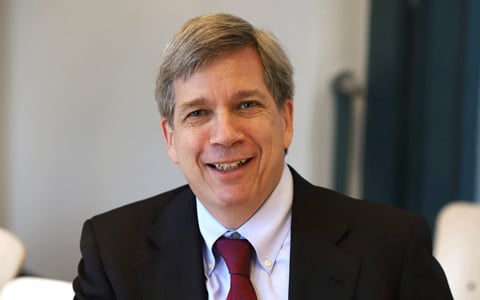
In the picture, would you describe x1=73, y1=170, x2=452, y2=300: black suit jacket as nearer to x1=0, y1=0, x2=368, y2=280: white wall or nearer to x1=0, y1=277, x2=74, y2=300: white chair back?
x1=0, y1=277, x2=74, y2=300: white chair back

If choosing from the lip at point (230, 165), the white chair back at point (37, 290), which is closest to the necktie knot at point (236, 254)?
the lip at point (230, 165)

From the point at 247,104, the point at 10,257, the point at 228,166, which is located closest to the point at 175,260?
the point at 228,166

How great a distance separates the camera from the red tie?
144 cm

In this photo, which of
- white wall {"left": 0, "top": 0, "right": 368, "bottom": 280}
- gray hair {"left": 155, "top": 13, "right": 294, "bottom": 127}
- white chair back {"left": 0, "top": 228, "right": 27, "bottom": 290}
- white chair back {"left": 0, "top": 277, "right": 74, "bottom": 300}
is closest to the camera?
gray hair {"left": 155, "top": 13, "right": 294, "bottom": 127}

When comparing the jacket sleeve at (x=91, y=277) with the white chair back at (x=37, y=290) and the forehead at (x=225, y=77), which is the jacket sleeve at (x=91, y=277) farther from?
the forehead at (x=225, y=77)

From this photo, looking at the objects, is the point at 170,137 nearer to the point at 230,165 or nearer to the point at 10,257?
the point at 230,165

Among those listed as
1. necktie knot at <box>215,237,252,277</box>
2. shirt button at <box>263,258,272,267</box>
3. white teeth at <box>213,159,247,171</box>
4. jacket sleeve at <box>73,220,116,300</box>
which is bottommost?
jacket sleeve at <box>73,220,116,300</box>

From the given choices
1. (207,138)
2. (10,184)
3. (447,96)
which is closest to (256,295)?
(207,138)

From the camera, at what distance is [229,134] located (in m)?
1.39

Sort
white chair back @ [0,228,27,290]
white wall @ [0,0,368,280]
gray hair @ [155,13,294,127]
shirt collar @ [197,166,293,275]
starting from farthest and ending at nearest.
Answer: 1. white wall @ [0,0,368,280]
2. white chair back @ [0,228,27,290]
3. shirt collar @ [197,166,293,275]
4. gray hair @ [155,13,294,127]

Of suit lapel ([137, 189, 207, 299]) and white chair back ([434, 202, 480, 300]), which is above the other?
suit lapel ([137, 189, 207, 299])

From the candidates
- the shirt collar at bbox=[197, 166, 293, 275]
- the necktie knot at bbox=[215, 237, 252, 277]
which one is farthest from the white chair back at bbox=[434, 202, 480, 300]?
the necktie knot at bbox=[215, 237, 252, 277]

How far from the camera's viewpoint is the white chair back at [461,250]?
1997mm

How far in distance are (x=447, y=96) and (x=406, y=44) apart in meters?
0.34
